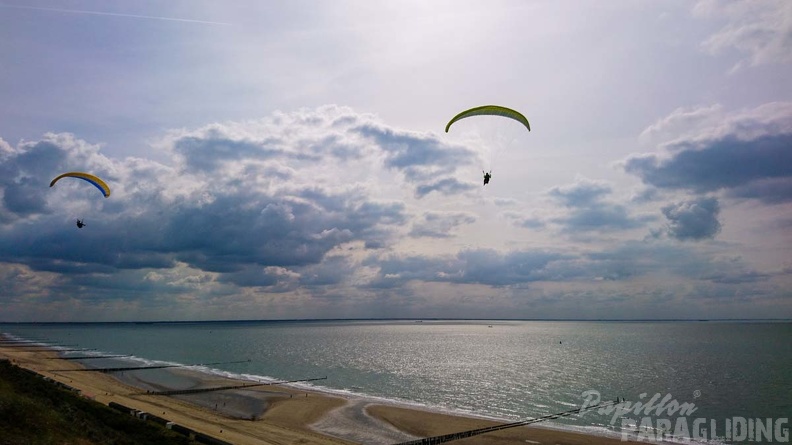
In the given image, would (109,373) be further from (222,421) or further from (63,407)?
(63,407)

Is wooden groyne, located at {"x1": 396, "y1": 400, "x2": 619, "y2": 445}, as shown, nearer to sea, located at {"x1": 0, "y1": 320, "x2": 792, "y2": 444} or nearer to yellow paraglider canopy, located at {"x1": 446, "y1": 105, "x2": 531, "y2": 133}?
sea, located at {"x1": 0, "y1": 320, "x2": 792, "y2": 444}

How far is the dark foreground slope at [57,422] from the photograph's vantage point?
20.5 metres

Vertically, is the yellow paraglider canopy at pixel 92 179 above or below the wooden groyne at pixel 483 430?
above

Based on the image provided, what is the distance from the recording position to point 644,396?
51.4m

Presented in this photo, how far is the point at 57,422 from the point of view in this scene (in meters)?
23.0

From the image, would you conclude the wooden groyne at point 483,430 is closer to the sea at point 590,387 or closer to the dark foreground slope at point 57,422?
the sea at point 590,387

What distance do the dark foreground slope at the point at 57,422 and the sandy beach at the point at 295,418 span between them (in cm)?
581

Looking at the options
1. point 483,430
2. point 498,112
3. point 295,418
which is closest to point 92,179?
point 295,418

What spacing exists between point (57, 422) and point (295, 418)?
21.4 m

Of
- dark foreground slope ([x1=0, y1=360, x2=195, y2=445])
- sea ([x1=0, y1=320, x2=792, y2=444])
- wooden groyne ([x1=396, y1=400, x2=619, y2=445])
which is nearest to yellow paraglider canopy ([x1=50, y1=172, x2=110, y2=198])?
dark foreground slope ([x1=0, y1=360, x2=195, y2=445])

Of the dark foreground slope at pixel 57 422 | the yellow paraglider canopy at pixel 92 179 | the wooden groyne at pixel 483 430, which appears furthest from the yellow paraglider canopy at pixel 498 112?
the yellow paraglider canopy at pixel 92 179

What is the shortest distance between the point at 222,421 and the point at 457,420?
65.8 feet

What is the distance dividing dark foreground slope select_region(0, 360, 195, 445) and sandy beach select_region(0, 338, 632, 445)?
19.0 ft

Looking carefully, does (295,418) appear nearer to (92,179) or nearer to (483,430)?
(483,430)
